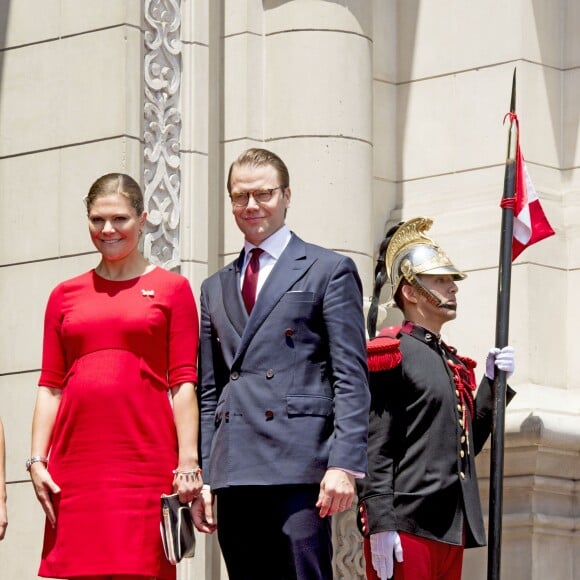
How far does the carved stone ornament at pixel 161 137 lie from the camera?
1012cm

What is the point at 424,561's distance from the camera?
8.52m

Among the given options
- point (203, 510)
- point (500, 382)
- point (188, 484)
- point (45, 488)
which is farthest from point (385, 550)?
point (45, 488)

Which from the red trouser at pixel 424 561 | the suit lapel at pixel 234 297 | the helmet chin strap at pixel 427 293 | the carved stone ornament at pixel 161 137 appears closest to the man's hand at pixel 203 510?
the suit lapel at pixel 234 297

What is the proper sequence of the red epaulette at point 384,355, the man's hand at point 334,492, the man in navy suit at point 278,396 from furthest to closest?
the red epaulette at point 384,355 → the man in navy suit at point 278,396 → the man's hand at point 334,492

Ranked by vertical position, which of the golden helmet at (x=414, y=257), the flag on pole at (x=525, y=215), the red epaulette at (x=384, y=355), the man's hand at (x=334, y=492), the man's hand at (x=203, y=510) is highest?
the flag on pole at (x=525, y=215)

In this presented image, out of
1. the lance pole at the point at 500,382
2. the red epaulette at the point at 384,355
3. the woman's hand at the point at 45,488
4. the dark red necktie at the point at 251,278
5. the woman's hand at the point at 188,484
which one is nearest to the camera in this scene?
the woman's hand at the point at 188,484

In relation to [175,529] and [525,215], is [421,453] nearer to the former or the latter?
[525,215]

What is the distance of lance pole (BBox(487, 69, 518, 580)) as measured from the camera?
8820mm

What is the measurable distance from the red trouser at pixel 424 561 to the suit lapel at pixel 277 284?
137 centimetres

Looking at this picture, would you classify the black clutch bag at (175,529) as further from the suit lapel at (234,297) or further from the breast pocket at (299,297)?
the breast pocket at (299,297)

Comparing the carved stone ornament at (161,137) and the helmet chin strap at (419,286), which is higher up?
the carved stone ornament at (161,137)

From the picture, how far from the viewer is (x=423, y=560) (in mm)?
8508

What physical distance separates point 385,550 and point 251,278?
1352mm

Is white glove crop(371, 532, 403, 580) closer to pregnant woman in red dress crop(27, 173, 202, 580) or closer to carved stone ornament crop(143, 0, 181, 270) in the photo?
pregnant woman in red dress crop(27, 173, 202, 580)
